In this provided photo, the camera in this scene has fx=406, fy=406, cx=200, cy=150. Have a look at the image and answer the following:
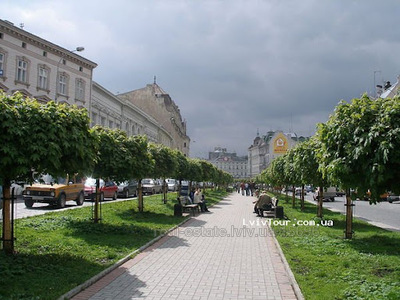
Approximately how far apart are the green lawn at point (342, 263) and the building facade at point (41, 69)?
27.2 meters

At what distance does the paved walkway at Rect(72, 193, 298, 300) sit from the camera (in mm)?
6836

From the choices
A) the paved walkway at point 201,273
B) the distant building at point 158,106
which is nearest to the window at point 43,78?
the paved walkway at point 201,273

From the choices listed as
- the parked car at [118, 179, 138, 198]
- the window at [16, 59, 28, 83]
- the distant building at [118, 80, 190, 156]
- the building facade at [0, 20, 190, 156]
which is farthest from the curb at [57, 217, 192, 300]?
the distant building at [118, 80, 190, 156]

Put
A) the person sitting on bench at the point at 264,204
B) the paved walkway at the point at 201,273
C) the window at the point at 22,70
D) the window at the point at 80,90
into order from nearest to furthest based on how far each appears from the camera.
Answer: the paved walkway at the point at 201,273 < the person sitting on bench at the point at 264,204 < the window at the point at 22,70 < the window at the point at 80,90

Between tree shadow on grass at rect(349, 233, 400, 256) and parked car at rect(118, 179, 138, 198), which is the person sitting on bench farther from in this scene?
parked car at rect(118, 179, 138, 198)

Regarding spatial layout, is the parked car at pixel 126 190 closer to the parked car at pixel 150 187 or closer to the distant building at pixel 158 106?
the parked car at pixel 150 187

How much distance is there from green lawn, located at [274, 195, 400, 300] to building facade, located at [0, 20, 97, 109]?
27.2 m

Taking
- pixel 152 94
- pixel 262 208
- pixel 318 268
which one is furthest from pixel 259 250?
pixel 152 94

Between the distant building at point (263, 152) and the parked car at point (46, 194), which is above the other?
the distant building at point (263, 152)

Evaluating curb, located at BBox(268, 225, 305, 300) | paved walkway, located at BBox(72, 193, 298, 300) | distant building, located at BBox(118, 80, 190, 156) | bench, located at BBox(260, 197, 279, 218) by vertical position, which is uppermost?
distant building, located at BBox(118, 80, 190, 156)

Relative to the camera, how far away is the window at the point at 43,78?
37800 mm

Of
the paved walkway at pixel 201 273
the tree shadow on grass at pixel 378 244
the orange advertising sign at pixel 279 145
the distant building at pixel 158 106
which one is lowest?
the paved walkway at pixel 201 273

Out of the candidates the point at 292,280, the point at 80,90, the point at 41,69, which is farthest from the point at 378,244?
the point at 80,90

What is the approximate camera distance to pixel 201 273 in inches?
327
